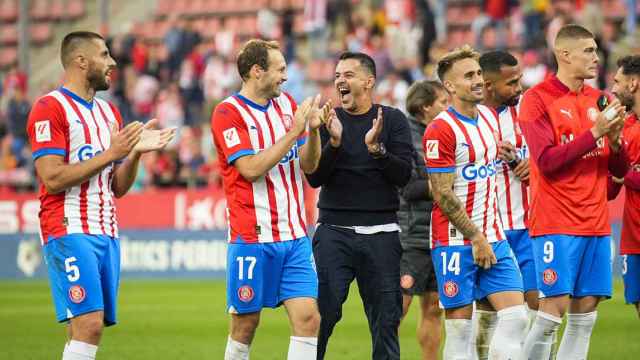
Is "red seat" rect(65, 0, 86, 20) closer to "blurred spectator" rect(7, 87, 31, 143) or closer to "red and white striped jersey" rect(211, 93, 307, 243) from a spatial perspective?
"blurred spectator" rect(7, 87, 31, 143)

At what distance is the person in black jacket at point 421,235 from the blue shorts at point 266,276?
186cm

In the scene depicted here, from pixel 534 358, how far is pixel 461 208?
125 centimetres

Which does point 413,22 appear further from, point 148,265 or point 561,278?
point 561,278

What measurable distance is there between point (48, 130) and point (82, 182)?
0.40 metres

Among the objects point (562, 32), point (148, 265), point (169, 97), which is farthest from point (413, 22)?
point (562, 32)

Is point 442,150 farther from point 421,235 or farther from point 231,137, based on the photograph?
point 421,235

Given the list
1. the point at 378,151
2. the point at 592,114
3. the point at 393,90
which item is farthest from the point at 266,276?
the point at 393,90

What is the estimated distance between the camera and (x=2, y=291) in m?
20.4

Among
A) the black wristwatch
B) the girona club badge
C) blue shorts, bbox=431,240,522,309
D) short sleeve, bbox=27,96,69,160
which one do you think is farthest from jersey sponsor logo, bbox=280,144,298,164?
short sleeve, bbox=27,96,69,160

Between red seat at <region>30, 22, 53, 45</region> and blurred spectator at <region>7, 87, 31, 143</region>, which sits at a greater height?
red seat at <region>30, 22, 53, 45</region>

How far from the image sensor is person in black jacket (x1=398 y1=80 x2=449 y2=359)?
10.2 meters

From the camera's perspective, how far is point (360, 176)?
9.16 metres

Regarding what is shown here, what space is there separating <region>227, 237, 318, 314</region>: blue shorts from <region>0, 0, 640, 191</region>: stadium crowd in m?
14.0

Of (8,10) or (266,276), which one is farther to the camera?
(8,10)
